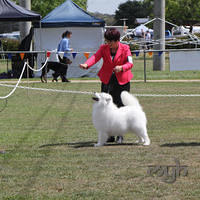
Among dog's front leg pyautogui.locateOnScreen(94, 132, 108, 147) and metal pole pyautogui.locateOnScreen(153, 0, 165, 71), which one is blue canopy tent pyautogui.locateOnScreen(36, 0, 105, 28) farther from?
dog's front leg pyautogui.locateOnScreen(94, 132, 108, 147)

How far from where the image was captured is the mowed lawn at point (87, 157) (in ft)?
16.7

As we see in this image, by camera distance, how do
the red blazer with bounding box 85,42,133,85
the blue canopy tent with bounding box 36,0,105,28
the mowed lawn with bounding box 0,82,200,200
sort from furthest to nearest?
1. the blue canopy tent with bounding box 36,0,105,28
2. the red blazer with bounding box 85,42,133,85
3. the mowed lawn with bounding box 0,82,200,200

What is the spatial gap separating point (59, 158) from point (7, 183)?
135cm

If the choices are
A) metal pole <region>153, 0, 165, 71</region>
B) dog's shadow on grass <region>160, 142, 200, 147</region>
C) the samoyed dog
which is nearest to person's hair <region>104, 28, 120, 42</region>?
the samoyed dog

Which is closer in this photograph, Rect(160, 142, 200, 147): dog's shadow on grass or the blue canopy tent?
Rect(160, 142, 200, 147): dog's shadow on grass

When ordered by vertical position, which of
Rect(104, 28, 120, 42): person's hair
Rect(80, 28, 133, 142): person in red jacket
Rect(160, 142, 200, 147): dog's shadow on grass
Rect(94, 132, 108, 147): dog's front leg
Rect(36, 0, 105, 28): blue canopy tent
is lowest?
Rect(160, 142, 200, 147): dog's shadow on grass

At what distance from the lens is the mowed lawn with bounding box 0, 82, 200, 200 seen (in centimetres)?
510

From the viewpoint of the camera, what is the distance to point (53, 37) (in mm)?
21359

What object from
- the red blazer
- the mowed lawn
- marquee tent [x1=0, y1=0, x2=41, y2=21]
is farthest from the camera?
marquee tent [x1=0, y1=0, x2=41, y2=21]

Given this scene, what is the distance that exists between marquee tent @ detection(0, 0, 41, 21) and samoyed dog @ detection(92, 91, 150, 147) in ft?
36.9

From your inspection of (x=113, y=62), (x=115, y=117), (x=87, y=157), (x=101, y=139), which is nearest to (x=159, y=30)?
(x=113, y=62)

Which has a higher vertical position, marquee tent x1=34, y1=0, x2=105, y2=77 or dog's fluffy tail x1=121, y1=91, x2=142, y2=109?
marquee tent x1=34, y1=0, x2=105, y2=77

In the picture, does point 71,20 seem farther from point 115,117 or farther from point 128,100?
point 115,117

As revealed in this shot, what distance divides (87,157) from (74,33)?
1525 centimetres
